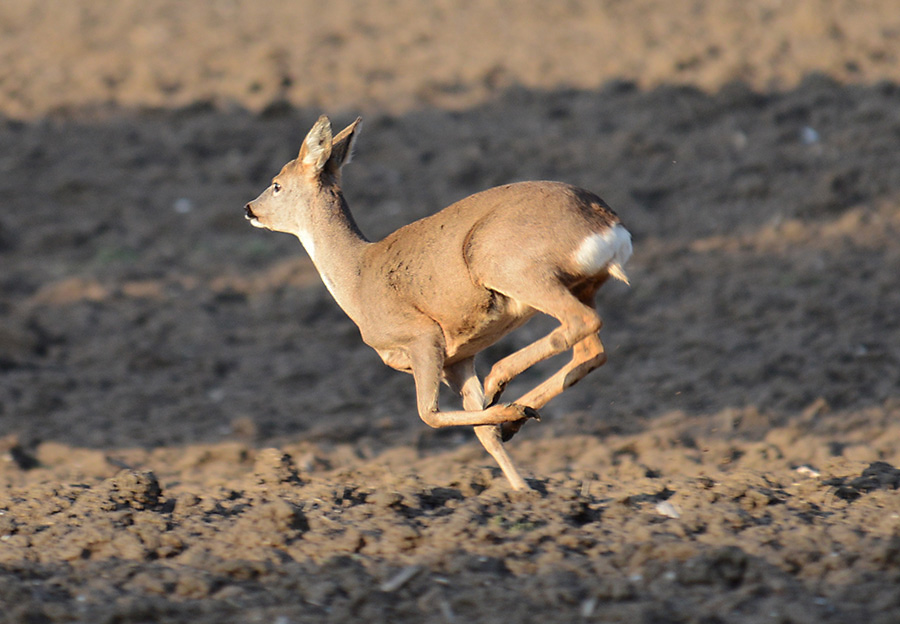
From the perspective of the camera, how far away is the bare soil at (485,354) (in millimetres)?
4883

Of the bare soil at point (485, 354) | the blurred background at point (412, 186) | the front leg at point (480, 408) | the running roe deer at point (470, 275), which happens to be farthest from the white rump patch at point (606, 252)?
the blurred background at point (412, 186)

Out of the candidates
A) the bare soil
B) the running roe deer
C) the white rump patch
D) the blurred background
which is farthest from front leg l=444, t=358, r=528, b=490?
the blurred background

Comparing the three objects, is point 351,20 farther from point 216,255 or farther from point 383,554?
point 383,554

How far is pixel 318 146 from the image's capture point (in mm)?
6207

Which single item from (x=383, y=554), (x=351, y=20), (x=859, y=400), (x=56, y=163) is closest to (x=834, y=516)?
(x=383, y=554)

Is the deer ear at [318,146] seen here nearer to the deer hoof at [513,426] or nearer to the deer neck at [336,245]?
the deer neck at [336,245]

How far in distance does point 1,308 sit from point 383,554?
680 cm

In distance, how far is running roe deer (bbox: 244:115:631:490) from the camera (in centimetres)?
528

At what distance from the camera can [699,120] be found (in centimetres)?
1274

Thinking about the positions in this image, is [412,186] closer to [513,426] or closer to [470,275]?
[513,426]

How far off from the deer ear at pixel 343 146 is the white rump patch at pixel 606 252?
5.40ft

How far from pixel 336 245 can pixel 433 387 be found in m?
1.08

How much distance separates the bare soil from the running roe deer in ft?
2.09

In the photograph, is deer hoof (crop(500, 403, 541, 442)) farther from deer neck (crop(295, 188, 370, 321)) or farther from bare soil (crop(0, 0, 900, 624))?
deer neck (crop(295, 188, 370, 321))
